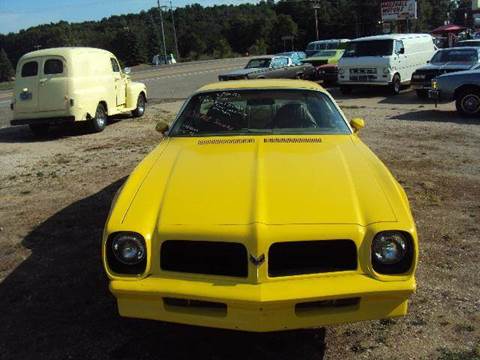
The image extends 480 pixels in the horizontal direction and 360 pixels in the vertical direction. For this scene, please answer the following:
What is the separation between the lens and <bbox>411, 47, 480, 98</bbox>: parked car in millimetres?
15797

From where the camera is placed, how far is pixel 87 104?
43.0 ft

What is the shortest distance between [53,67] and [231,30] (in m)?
100

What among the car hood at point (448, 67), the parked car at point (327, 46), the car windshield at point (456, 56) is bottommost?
the car hood at point (448, 67)

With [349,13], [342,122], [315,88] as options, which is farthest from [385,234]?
[349,13]

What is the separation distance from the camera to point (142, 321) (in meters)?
3.87

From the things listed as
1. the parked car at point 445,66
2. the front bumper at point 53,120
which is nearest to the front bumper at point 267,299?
the front bumper at point 53,120

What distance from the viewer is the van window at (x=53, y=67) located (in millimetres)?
12922

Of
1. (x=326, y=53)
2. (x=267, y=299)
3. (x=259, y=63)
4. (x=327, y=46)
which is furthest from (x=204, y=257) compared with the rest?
(x=327, y=46)

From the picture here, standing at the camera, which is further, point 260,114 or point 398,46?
point 398,46

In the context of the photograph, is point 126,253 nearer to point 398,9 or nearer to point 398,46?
point 398,46

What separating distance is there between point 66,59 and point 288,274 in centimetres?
1147

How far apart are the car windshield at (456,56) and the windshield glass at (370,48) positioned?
172 cm

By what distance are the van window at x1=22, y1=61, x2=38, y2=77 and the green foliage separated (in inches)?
2732

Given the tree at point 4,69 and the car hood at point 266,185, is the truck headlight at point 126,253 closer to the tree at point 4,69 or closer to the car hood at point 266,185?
the car hood at point 266,185
